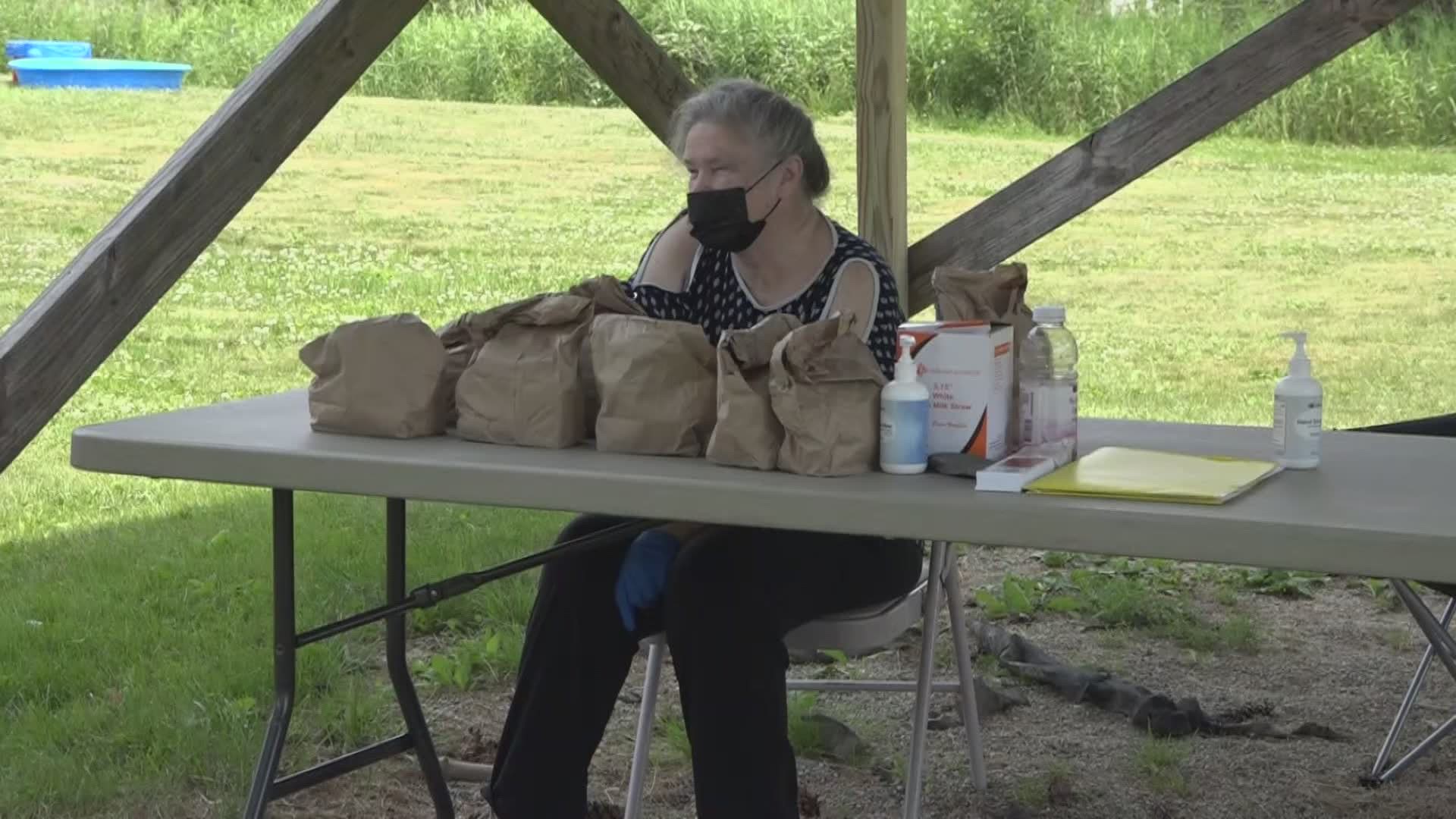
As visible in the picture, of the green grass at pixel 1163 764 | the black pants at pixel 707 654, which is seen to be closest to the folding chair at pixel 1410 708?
the green grass at pixel 1163 764

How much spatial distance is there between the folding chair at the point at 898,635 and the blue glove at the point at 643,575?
0.21 ft

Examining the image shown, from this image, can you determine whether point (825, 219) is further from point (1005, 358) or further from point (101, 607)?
point (101, 607)

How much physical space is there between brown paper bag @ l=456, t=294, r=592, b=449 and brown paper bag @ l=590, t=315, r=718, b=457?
67 mm

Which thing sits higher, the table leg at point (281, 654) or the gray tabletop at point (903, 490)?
the gray tabletop at point (903, 490)

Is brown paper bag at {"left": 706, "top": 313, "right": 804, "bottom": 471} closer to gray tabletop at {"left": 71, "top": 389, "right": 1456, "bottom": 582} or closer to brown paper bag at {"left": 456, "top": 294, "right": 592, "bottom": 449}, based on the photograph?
gray tabletop at {"left": 71, "top": 389, "right": 1456, "bottom": 582}

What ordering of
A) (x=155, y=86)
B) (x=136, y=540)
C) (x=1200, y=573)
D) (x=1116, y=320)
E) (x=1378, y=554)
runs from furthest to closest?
(x=155, y=86), (x=1116, y=320), (x=136, y=540), (x=1200, y=573), (x=1378, y=554)

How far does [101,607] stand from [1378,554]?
3.34 m

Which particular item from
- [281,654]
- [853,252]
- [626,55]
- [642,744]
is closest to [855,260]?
[853,252]

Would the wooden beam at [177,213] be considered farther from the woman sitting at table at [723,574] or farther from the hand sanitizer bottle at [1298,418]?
the hand sanitizer bottle at [1298,418]

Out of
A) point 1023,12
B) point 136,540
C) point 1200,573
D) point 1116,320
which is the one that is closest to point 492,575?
point 1200,573

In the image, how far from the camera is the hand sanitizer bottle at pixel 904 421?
217 centimetres

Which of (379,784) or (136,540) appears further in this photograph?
(136,540)

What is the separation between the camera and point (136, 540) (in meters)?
5.29

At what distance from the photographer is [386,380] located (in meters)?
2.41
